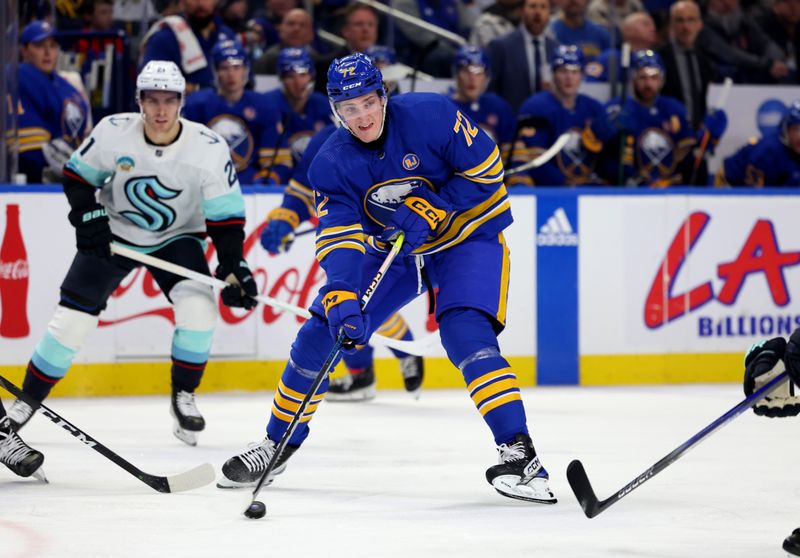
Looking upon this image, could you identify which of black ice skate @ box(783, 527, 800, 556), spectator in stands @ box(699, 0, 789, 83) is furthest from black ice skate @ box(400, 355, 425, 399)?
black ice skate @ box(783, 527, 800, 556)

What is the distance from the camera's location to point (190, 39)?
705 cm

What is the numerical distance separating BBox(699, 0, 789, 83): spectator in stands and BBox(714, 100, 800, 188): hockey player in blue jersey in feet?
2.40

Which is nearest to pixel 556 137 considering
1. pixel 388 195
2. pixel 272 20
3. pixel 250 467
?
pixel 272 20

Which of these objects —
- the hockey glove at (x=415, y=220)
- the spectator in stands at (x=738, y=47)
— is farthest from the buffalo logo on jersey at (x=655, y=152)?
the hockey glove at (x=415, y=220)

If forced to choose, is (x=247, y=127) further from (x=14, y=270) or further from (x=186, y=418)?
(x=186, y=418)

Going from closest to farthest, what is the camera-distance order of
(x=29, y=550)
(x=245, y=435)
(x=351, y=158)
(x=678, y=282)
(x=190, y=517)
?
1. (x=29, y=550)
2. (x=190, y=517)
3. (x=351, y=158)
4. (x=245, y=435)
5. (x=678, y=282)

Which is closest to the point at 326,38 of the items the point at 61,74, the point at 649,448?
the point at 61,74

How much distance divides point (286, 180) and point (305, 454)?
2.66m

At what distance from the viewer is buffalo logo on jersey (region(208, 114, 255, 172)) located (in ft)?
22.9

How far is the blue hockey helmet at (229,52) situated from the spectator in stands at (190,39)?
0.23 ft

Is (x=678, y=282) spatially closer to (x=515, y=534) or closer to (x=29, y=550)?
(x=515, y=534)

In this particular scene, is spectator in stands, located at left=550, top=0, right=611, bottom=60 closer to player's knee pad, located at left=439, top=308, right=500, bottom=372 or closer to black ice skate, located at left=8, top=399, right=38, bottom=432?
black ice skate, located at left=8, top=399, right=38, bottom=432

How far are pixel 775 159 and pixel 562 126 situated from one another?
126 centimetres

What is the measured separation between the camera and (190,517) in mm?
3547
